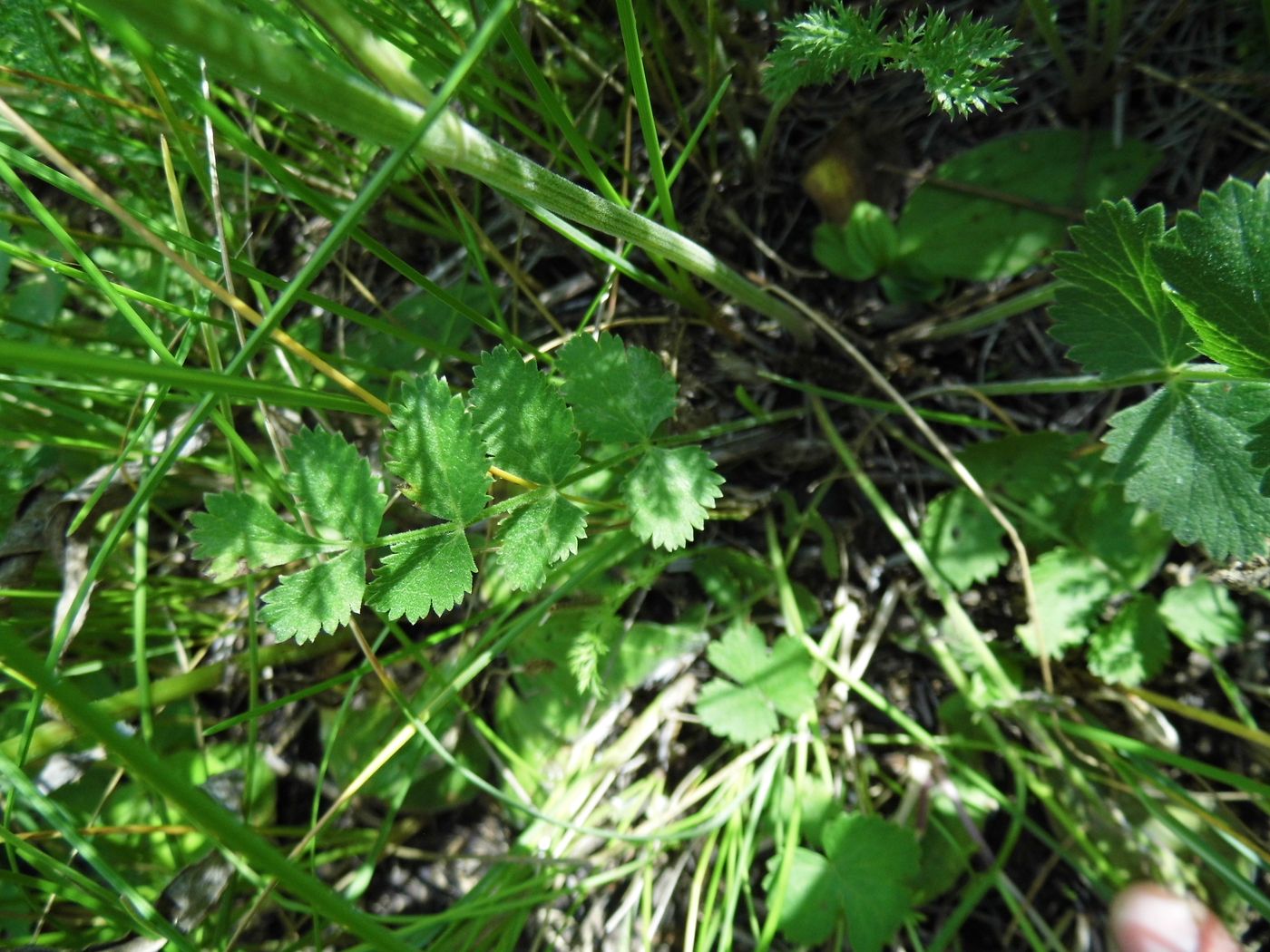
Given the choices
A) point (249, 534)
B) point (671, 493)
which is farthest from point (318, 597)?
point (671, 493)

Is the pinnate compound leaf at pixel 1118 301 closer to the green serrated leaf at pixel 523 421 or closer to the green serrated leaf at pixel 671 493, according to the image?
the green serrated leaf at pixel 671 493

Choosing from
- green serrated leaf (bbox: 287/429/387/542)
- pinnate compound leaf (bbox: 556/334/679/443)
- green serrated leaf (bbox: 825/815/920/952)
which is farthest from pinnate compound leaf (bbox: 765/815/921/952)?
green serrated leaf (bbox: 287/429/387/542)

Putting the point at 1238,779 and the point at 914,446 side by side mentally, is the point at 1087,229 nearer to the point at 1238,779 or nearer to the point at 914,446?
the point at 914,446

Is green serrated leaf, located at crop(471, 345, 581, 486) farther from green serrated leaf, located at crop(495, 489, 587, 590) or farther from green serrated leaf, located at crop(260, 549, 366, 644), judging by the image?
green serrated leaf, located at crop(260, 549, 366, 644)

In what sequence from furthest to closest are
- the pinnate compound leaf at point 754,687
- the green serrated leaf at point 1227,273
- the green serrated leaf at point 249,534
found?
the pinnate compound leaf at point 754,687 → the green serrated leaf at point 249,534 → the green serrated leaf at point 1227,273

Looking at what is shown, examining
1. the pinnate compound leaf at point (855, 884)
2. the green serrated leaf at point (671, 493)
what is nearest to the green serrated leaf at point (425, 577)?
the green serrated leaf at point (671, 493)
